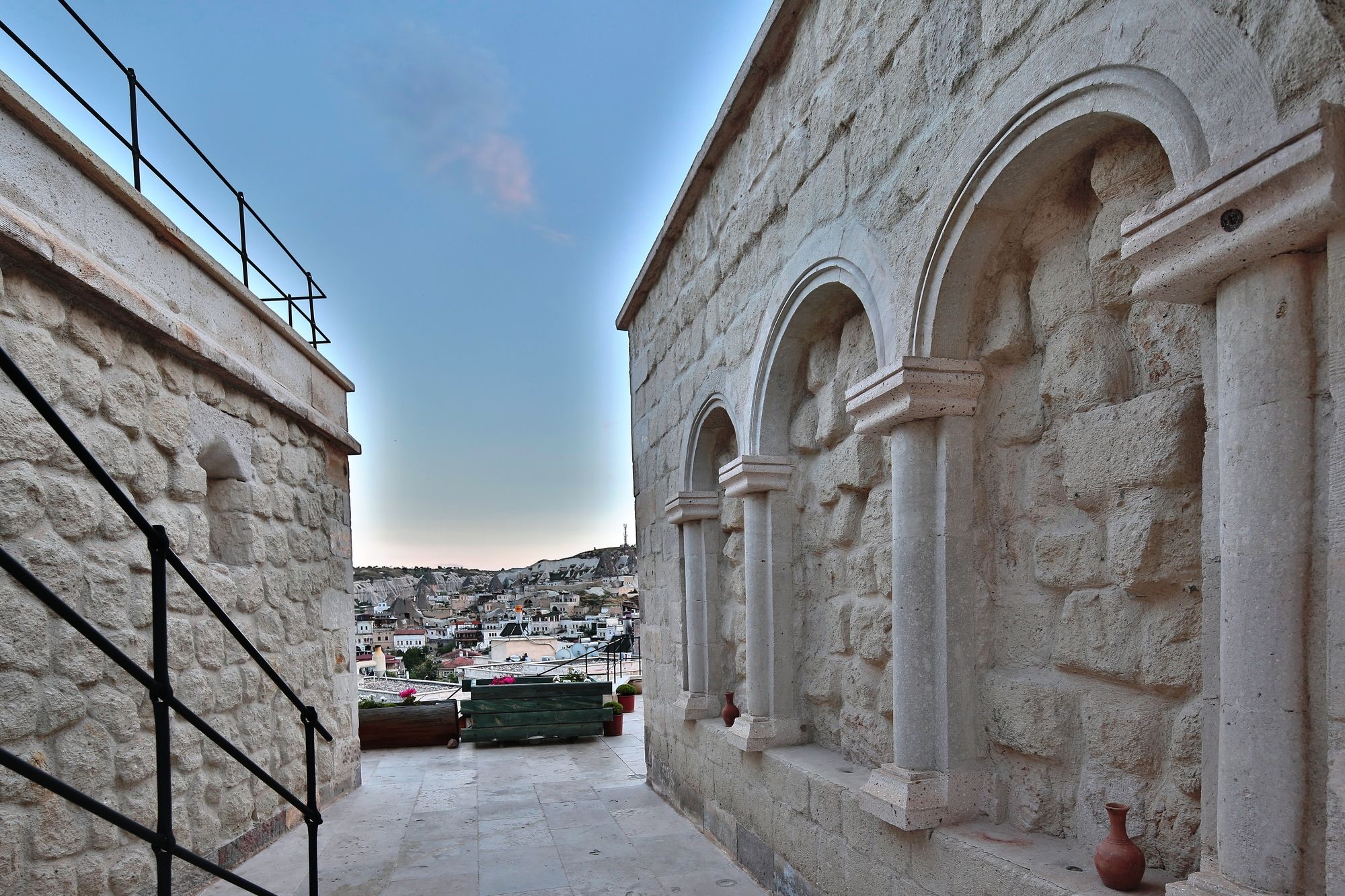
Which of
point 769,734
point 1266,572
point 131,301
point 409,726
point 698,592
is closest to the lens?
point 1266,572

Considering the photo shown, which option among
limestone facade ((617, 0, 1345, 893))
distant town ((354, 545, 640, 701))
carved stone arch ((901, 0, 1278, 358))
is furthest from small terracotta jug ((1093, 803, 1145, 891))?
distant town ((354, 545, 640, 701))

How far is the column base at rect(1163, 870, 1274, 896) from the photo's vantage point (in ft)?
4.38

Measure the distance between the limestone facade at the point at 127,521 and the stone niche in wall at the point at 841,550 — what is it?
2.59 meters

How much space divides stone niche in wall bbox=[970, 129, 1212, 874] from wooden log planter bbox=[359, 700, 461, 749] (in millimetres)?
5734

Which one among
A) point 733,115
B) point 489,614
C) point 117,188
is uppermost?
point 733,115

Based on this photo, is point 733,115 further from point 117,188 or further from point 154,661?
point 154,661

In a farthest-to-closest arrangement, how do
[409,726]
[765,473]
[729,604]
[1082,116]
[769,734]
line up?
[409,726], [729,604], [765,473], [769,734], [1082,116]

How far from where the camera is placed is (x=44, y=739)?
2.43 meters

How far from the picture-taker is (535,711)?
6.95 meters

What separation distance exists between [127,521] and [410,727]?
14.9 feet

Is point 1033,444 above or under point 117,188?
under

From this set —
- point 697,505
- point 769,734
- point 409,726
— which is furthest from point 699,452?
point 409,726

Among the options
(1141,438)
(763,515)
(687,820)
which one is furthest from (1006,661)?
(687,820)

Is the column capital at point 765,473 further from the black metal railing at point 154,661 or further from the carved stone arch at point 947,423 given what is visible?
the black metal railing at point 154,661
